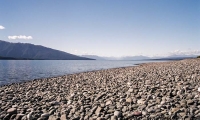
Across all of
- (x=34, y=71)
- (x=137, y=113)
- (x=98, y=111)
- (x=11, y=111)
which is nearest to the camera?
(x=137, y=113)

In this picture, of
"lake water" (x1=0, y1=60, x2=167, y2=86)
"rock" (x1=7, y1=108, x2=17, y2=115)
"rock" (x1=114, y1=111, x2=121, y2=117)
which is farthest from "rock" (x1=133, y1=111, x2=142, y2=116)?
"lake water" (x1=0, y1=60, x2=167, y2=86)

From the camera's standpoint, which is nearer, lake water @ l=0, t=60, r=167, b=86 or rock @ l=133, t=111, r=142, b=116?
rock @ l=133, t=111, r=142, b=116

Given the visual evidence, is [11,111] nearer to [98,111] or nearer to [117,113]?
[98,111]

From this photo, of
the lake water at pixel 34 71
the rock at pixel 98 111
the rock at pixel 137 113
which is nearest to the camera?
the rock at pixel 137 113

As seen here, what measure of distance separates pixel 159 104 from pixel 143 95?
1.52m

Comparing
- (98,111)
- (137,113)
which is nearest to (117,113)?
(137,113)

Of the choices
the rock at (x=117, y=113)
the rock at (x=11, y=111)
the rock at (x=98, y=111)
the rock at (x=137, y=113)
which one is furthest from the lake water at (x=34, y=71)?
the rock at (x=137, y=113)

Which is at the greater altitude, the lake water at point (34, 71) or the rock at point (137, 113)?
the rock at point (137, 113)

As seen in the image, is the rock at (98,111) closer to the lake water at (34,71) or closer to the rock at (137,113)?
the rock at (137,113)

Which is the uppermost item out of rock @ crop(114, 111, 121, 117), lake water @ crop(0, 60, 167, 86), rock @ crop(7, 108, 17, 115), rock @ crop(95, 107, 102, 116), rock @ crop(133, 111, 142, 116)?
rock @ crop(133, 111, 142, 116)

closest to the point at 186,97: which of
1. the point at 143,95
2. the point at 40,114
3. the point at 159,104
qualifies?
the point at 159,104

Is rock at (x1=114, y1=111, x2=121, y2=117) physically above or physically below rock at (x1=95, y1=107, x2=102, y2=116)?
above

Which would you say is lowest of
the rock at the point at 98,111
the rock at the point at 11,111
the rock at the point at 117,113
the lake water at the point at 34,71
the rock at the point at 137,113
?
the lake water at the point at 34,71

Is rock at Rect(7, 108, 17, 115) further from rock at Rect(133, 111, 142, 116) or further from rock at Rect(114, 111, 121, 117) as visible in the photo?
rock at Rect(133, 111, 142, 116)
